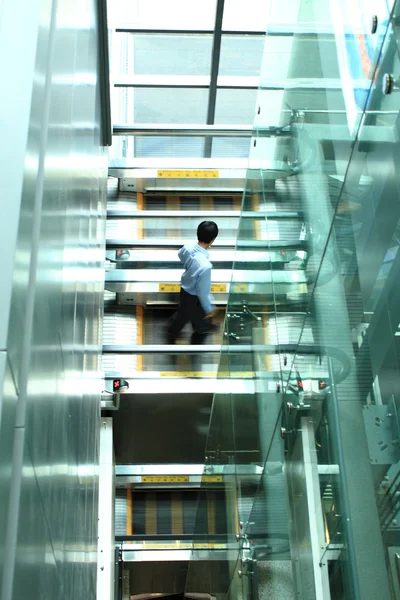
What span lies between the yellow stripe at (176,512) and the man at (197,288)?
2.11m

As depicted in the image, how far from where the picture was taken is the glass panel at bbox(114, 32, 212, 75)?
1022 centimetres

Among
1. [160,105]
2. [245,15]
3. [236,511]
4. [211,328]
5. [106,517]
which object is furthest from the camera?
[160,105]

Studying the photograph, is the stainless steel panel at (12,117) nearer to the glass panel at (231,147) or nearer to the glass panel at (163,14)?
the glass panel at (163,14)

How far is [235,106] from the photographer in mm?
11203

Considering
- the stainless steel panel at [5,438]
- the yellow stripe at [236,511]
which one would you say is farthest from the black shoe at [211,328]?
the stainless steel panel at [5,438]

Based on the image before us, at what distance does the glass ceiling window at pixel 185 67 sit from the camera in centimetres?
988

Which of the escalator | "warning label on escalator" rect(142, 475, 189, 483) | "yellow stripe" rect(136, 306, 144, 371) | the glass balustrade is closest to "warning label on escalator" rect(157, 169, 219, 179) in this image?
the escalator

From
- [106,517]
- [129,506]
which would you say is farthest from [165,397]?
[129,506]

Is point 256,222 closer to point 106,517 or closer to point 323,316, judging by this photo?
point 323,316

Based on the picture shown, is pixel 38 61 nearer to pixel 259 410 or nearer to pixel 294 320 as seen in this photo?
pixel 294 320

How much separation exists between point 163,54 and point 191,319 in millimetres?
3542

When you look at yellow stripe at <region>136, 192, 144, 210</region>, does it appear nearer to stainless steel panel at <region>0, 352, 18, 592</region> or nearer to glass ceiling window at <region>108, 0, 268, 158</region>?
glass ceiling window at <region>108, 0, 268, 158</region>

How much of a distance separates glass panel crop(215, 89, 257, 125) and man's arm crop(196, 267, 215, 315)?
323cm

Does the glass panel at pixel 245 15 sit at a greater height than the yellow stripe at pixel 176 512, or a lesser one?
greater
